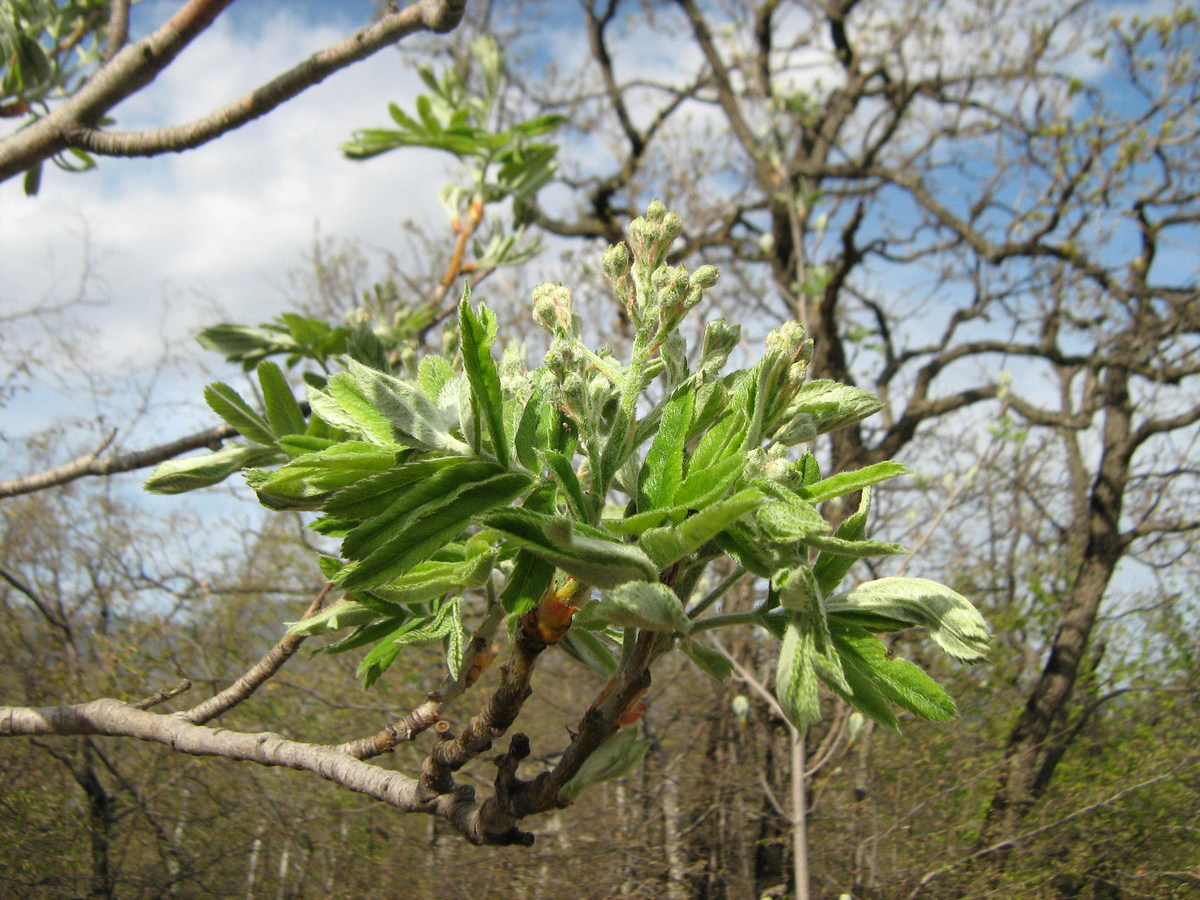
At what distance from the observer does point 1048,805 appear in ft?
17.3

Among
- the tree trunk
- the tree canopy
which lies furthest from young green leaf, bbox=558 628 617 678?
the tree trunk

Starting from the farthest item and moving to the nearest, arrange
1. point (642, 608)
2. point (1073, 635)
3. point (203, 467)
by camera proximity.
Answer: point (1073, 635) → point (203, 467) → point (642, 608)

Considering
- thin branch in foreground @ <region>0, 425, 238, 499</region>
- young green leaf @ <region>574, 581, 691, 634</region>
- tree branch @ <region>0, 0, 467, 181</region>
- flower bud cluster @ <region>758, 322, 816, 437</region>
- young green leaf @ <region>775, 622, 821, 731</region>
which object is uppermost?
tree branch @ <region>0, 0, 467, 181</region>

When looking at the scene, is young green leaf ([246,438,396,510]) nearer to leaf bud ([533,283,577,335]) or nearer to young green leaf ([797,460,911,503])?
leaf bud ([533,283,577,335])

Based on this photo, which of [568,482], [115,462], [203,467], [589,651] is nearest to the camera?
[568,482]

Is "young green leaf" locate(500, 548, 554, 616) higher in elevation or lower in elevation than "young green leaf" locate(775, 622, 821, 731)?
higher

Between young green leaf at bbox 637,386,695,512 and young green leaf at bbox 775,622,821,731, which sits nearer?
young green leaf at bbox 775,622,821,731

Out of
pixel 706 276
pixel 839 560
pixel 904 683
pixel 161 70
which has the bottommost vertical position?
pixel 904 683

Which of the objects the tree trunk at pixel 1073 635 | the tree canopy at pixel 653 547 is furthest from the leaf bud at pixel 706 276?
the tree trunk at pixel 1073 635

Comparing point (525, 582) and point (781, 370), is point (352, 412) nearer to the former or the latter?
point (525, 582)

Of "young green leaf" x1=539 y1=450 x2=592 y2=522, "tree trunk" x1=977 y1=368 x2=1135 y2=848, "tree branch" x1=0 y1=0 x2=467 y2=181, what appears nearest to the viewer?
"young green leaf" x1=539 y1=450 x2=592 y2=522

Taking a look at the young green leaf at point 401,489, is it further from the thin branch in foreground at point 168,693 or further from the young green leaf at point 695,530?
the thin branch in foreground at point 168,693

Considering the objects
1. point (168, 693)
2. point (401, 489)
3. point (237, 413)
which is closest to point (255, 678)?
point (168, 693)

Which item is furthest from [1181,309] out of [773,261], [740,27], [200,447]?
[200,447]
